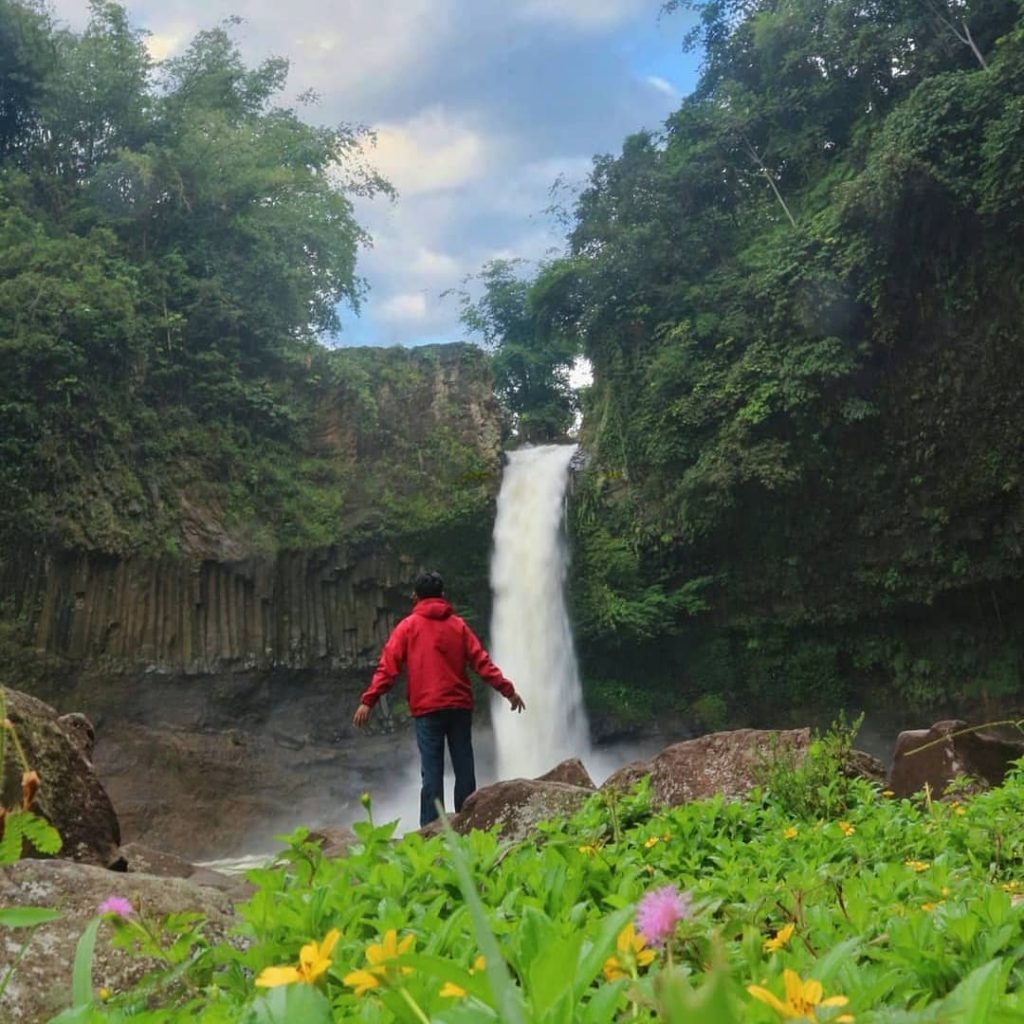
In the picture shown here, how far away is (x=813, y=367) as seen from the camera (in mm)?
12836

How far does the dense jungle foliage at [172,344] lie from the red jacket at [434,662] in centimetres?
843

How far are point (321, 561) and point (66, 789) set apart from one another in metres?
10.0

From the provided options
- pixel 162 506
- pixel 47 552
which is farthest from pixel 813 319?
pixel 47 552

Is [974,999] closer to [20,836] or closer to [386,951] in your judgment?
[386,951]

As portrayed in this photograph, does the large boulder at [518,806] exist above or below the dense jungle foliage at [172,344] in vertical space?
below

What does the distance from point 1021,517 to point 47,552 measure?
1312 cm

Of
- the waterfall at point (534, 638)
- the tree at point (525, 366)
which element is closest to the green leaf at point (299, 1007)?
the waterfall at point (534, 638)

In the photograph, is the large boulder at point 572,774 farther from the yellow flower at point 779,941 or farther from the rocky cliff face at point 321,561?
the rocky cliff face at point 321,561

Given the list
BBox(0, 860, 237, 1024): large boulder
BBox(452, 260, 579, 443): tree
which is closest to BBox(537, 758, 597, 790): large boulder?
BBox(0, 860, 237, 1024): large boulder

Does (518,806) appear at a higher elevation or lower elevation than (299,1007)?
lower

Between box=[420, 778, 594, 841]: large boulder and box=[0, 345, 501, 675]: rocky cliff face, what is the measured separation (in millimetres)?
10013

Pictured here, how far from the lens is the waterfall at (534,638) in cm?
1415

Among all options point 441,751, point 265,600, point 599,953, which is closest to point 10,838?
point 599,953

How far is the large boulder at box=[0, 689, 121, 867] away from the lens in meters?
4.37
